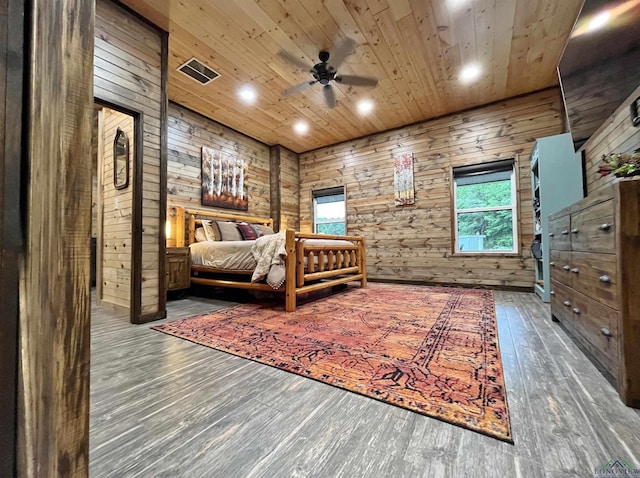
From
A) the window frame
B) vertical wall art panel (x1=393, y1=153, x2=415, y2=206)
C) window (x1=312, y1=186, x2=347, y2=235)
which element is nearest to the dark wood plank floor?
the window frame

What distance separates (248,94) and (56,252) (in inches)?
154

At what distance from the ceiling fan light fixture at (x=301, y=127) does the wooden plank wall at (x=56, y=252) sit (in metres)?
4.40

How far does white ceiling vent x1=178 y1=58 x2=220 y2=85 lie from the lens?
316cm

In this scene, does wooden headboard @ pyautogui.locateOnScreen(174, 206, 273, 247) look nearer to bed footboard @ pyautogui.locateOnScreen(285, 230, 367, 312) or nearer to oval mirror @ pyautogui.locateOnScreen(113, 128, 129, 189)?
oval mirror @ pyautogui.locateOnScreen(113, 128, 129, 189)

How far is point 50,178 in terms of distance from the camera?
1.77ft

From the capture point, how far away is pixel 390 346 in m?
1.79

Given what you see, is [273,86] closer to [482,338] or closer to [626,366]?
[482,338]

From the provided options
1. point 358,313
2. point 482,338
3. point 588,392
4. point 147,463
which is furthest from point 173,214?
point 588,392

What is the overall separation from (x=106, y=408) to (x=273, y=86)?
3.74 m

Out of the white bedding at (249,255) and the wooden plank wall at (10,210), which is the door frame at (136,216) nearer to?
the white bedding at (249,255)

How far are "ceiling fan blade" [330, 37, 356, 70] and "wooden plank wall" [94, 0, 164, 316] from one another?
1.83 metres

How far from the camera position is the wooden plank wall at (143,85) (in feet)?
7.47

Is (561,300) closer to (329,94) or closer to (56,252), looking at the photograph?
(56,252)

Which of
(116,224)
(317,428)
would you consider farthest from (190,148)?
(317,428)
